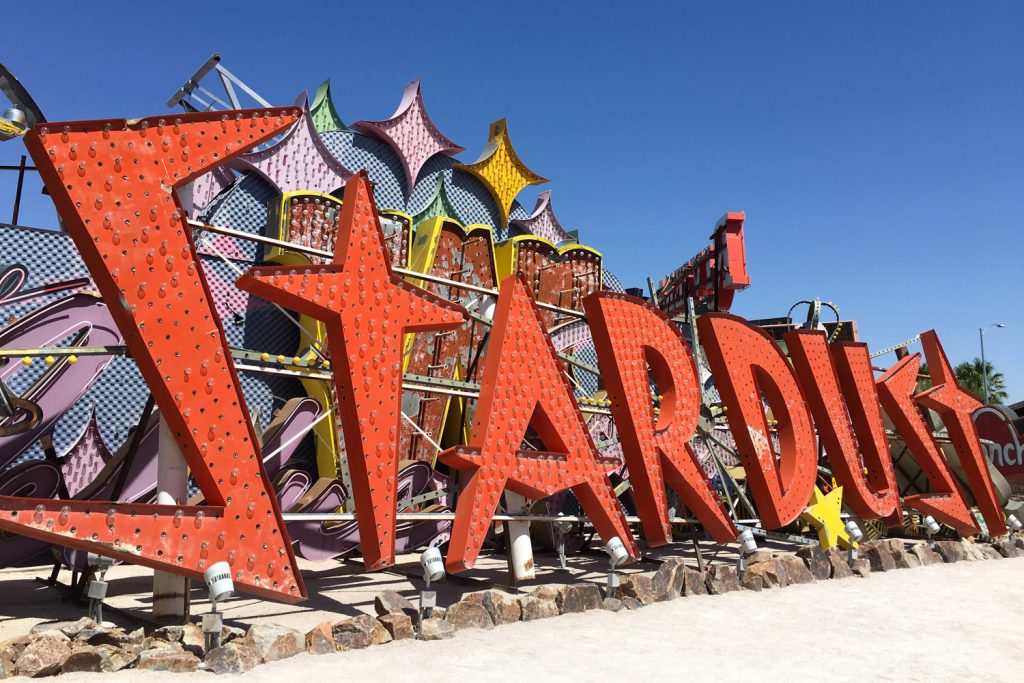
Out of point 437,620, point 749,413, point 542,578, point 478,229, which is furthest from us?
point 478,229

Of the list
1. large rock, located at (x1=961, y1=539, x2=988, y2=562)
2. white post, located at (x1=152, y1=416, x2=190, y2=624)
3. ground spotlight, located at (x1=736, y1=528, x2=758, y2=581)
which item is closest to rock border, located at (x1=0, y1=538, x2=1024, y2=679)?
ground spotlight, located at (x1=736, y1=528, x2=758, y2=581)

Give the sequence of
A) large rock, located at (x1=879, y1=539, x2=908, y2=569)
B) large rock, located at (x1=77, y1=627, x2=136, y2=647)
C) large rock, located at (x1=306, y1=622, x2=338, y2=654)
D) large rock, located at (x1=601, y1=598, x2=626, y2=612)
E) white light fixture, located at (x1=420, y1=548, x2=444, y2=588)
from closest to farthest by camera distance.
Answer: large rock, located at (x1=77, y1=627, x2=136, y2=647) → large rock, located at (x1=306, y1=622, x2=338, y2=654) → white light fixture, located at (x1=420, y1=548, x2=444, y2=588) → large rock, located at (x1=601, y1=598, x2=626, y2=612) → large rock, located at (x1=879, y1=539, x2=908, y2=569)

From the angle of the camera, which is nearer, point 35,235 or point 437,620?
point 437,620

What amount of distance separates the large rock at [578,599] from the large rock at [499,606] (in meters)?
0.68

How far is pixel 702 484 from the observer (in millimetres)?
12031

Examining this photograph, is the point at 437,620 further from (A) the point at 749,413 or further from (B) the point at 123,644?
(A) the point at 749,413

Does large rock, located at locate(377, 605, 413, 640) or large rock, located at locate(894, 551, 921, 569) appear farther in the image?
large rock, located at locate(894, 551, 921, 569)

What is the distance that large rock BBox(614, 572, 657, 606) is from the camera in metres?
10.2

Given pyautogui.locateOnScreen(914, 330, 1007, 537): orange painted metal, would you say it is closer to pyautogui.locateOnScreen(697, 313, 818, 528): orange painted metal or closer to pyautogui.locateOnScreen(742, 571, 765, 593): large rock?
pyautogui.locateOnScreen(697, 313, 818, 528): orange painted metal

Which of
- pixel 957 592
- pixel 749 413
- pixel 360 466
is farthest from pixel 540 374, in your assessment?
pixel 957 592

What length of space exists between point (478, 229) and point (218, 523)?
31.8 ft

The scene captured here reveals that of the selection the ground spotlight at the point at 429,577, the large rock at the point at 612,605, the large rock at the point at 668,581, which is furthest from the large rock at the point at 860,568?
the ground spotlight at the point at 429,577

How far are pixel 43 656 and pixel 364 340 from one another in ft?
13.2

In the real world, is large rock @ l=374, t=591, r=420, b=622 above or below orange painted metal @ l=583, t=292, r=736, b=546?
below
